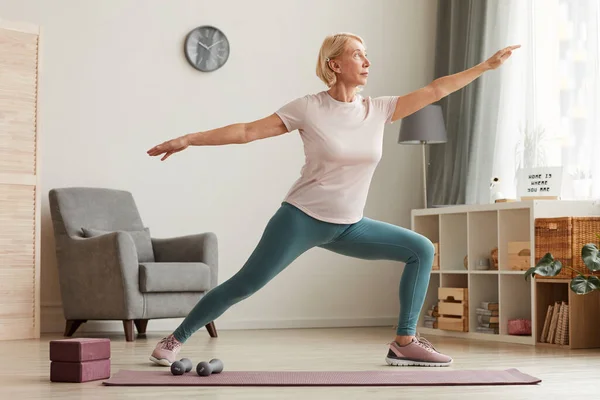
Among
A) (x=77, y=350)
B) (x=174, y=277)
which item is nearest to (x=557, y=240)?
(x=174, y=277)

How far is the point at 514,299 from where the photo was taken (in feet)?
17.7

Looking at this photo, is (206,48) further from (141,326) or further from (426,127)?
(141,326)

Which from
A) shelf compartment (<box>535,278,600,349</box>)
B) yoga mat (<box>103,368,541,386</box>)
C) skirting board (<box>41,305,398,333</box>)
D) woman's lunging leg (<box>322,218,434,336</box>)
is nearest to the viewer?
yoga mat (<box>103,368,541,386</box>)

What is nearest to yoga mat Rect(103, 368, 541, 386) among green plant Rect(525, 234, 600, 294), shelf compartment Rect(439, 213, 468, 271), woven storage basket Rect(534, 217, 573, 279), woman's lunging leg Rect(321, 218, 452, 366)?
woman's lunging leg Rect(321, 218, 452, 366)

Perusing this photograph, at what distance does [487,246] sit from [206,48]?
2354mm

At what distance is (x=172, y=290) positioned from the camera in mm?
5363

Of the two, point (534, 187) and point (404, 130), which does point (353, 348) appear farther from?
point (404, 130)

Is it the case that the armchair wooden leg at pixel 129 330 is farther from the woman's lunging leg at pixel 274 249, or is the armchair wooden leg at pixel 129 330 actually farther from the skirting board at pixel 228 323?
the woman's lunging leg at pixel 274 249

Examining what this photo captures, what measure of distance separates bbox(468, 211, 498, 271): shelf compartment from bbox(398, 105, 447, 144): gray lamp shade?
2.58ft

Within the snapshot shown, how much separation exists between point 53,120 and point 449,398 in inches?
157

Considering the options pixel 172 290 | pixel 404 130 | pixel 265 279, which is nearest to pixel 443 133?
pixel 404 130

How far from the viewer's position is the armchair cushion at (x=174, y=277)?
207 inches

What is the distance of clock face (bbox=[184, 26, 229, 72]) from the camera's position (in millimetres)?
6418

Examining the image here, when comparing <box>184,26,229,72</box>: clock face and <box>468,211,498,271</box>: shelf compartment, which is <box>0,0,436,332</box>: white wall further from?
<box>468,211,498,271</box>: shelf compartment
